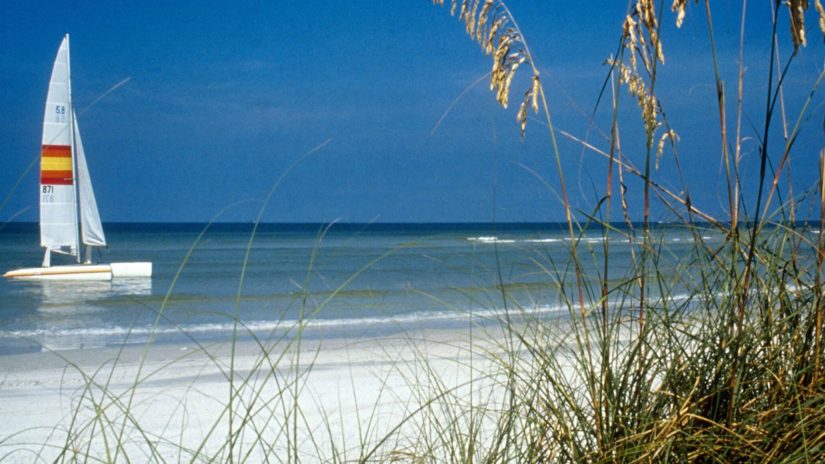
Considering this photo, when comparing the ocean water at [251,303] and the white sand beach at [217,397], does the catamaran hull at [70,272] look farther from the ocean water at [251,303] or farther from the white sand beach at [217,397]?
the white sand beach at [217,397]

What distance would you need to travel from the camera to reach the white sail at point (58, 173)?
1802 cm

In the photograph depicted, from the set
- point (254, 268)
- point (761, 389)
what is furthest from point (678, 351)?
point (254, 268)

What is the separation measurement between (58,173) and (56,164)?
9.3 inches

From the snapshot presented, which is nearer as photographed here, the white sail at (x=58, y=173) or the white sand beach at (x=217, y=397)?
the white sand beach at (x=217, y=397)

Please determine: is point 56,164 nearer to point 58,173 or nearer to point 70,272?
point 58,173

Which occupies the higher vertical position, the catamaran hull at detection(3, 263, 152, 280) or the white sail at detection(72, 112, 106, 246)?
the white sail at detection(72, 112, 106, 246)

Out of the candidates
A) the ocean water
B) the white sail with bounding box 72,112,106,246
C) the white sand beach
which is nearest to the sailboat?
the white sail with bounding box 72,112,106,246

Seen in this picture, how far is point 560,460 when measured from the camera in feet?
4.33

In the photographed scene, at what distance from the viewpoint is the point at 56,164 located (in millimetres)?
18672

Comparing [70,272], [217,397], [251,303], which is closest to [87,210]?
[70,272]

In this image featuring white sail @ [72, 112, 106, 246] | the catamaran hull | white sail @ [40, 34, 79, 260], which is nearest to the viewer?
white sail @ [40, 34, 79, 260]

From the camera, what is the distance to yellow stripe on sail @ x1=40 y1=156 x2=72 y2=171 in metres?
18.5

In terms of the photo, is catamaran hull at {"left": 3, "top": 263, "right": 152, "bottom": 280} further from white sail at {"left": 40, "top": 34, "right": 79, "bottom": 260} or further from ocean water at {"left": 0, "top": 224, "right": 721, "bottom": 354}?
white sail at {"left": 40, "top": 34, "right": 79, "bottom": 260}

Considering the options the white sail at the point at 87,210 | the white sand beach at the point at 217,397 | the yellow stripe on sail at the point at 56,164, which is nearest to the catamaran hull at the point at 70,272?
the white sail at the point at 87,210
